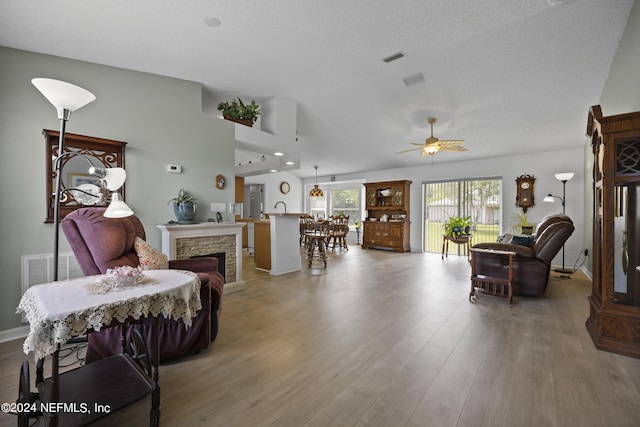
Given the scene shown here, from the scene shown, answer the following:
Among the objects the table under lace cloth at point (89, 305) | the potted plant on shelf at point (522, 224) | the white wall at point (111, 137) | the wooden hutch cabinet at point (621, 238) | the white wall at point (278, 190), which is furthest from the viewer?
the white wall at point (278, 190)

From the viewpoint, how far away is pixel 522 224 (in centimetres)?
554

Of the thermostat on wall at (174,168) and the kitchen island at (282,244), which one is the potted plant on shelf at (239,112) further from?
the kitchen island at (282,244)

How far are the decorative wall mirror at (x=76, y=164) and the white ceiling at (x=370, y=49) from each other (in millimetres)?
824

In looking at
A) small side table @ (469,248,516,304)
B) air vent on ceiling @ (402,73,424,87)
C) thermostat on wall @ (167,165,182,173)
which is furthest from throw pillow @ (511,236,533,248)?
thermostat on wall @ (167,165,182,173)

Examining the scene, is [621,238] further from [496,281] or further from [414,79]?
[414,79]

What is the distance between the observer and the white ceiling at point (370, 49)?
217 cm

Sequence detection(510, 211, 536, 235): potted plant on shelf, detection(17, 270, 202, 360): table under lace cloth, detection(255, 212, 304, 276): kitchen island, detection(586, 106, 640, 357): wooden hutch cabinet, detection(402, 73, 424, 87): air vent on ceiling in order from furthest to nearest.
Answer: detection(510, 211, 536, 235): potted plant on shelf, detection(255, 212, 304, 276): kitchen island, detection(402, 73, 424, 87): air vent on ceiling, detection(586, 106, 640, 357): wooden hutch cabinet, detection(17, 270, 202, 360): table under lace cloth

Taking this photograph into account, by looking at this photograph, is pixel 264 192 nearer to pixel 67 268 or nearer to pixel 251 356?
pixel 67 268

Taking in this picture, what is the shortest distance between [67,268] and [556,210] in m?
7.78

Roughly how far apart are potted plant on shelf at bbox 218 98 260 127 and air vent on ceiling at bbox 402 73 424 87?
2.16 metres

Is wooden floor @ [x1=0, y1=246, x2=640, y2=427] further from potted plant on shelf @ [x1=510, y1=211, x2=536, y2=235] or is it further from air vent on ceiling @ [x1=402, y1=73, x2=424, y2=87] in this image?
air vent on ceiling @ [x1=402, y1=73, x2=424, y2=87]

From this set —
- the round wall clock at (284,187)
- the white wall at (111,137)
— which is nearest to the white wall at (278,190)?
the round wall clock at (284,187)

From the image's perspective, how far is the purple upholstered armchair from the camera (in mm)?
1881

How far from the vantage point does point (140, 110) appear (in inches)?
122
